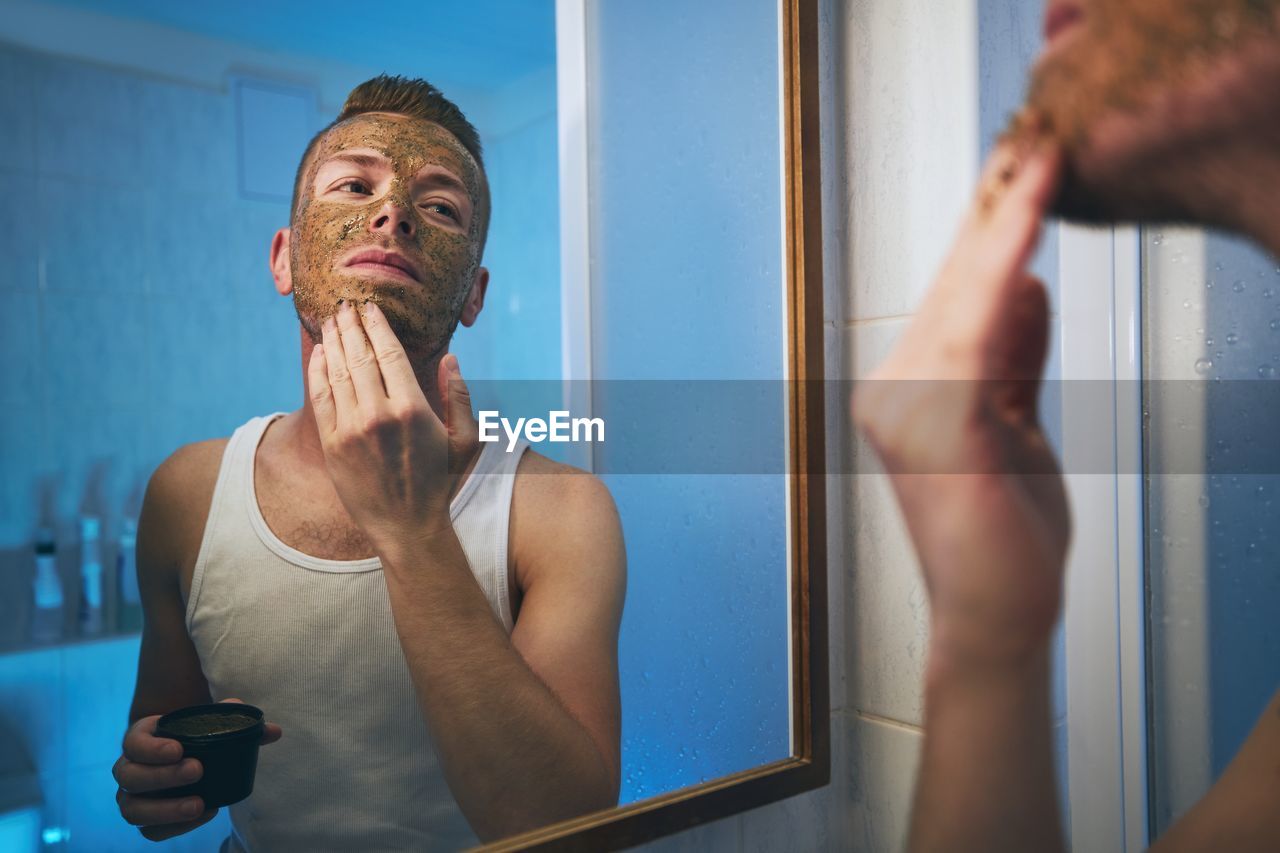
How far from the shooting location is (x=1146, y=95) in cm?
31

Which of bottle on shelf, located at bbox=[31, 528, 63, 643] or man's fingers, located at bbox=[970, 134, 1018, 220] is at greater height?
man's fingers, located at bbox=[970, 134, 1018, 220]

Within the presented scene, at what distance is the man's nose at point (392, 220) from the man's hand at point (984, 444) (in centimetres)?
42

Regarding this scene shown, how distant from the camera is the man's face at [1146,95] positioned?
294 millimetres

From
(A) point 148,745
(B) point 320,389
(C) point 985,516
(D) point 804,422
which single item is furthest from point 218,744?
(D) point 804,422

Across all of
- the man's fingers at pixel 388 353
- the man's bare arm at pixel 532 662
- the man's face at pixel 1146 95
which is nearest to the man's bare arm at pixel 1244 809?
the man's face at pixel 1146 95

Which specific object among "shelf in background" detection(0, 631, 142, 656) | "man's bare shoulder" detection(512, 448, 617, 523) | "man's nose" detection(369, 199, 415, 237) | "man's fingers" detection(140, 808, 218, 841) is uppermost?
"man's nose" detection(369, 199, 415, 237)

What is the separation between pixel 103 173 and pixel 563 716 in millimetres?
505

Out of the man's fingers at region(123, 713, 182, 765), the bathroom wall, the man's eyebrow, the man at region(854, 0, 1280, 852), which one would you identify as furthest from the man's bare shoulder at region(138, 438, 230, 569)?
the bathroom wall

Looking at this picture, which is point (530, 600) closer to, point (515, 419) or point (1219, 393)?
point (515, 419)

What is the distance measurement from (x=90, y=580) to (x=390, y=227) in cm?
30

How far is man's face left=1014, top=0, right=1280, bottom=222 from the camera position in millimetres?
294

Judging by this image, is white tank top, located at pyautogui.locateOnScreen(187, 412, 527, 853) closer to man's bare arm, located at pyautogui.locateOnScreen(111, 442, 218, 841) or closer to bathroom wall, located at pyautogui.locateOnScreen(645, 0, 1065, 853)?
man's bare arm, located at pyautogui.locateOnScreen(111, 442, 218, 841)

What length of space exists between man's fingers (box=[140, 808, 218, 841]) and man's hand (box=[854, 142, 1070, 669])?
512mm

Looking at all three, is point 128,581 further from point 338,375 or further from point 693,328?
point 693,328
